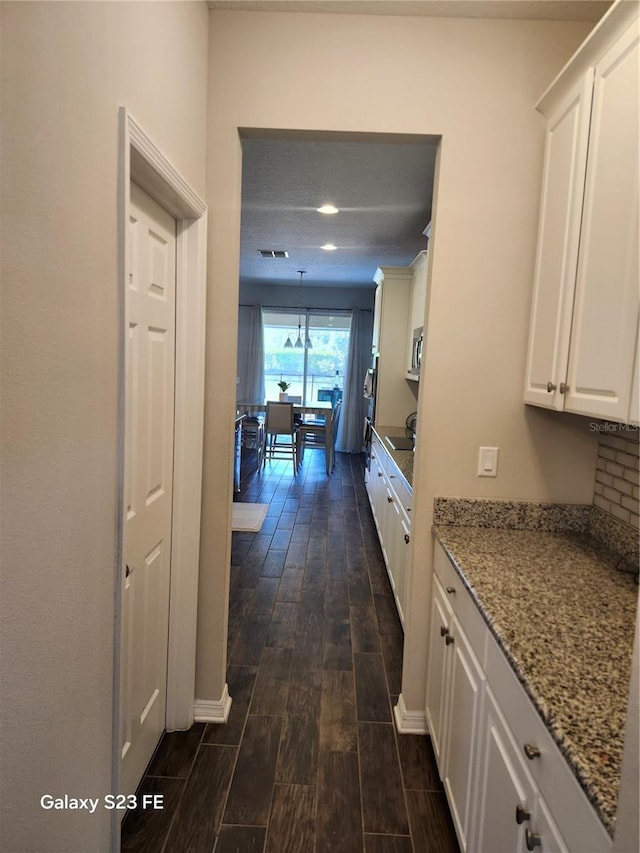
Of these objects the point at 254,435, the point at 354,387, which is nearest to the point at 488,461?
the point at 254,435

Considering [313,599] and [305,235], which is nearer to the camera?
[313,599]

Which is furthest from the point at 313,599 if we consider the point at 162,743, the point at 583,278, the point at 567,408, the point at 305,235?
the point at 305,235

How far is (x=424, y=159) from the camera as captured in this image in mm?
2986

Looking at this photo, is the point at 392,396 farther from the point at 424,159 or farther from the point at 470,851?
the point at 470,851

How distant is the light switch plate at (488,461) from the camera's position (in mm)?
2012

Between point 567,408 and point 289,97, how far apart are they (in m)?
1.50

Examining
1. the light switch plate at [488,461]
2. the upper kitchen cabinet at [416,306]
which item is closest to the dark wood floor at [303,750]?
the light switch plate at [488,461]

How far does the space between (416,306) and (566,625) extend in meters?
3.45

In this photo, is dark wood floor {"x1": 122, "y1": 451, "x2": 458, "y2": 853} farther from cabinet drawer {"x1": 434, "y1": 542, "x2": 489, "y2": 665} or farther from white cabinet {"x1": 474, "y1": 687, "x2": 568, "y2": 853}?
cabinet drawer {"x1": 434, "y1": 542, "x2": 489, "y2": 665}

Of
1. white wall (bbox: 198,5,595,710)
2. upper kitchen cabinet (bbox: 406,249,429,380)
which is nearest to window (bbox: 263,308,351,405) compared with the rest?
upper kitchen cabinet (bbox: 406,249,429,380)

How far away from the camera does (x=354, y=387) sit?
8398 mm

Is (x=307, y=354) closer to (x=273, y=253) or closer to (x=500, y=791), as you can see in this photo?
(x=273, y=253)

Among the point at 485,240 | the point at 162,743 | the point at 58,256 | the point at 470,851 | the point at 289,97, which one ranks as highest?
the point at 289,97

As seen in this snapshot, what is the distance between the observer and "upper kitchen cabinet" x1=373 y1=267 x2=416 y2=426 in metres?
5.03
